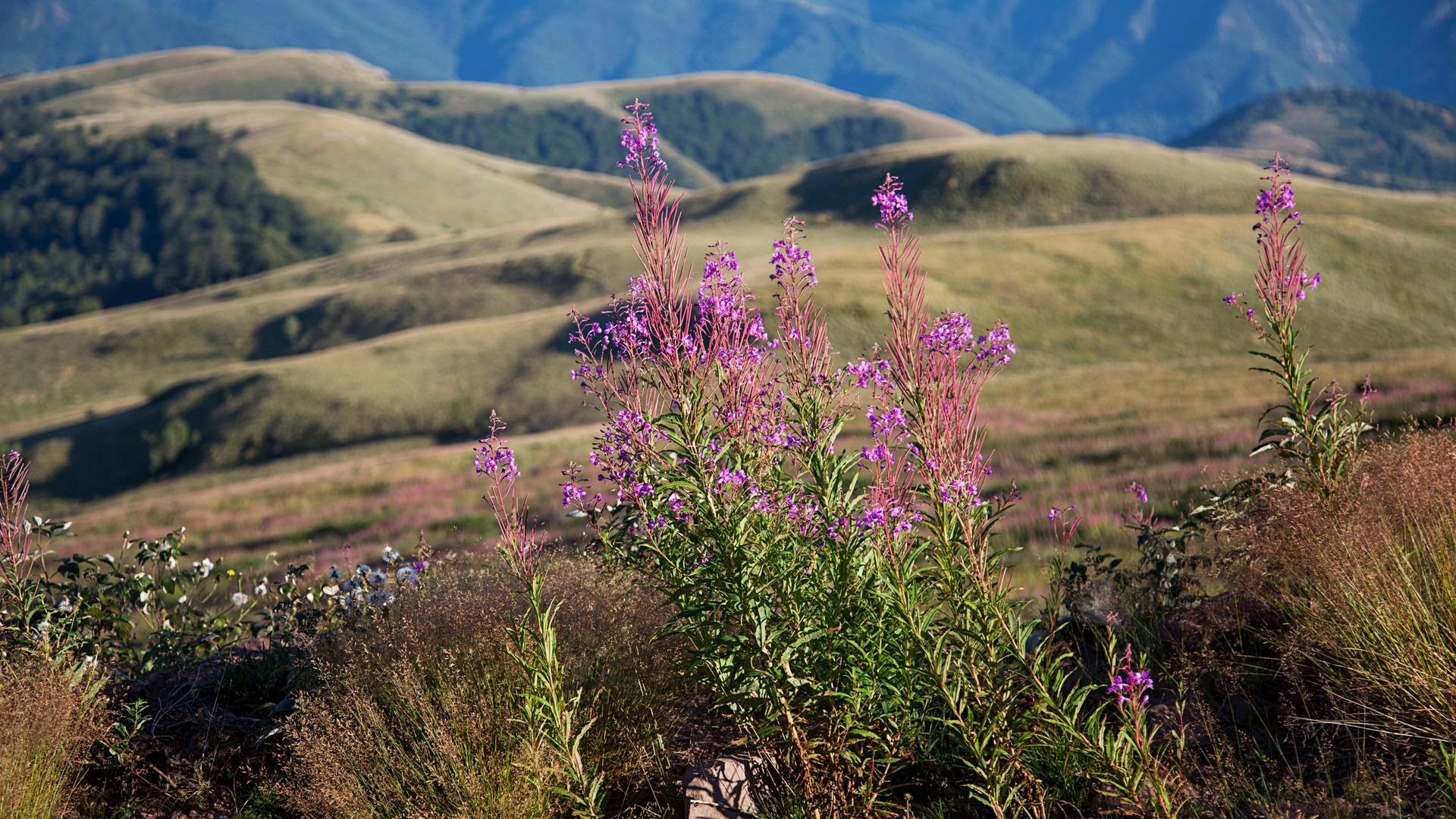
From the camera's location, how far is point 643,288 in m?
4.45

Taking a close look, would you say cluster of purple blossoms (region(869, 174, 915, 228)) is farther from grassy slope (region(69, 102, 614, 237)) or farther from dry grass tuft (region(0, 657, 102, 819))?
grassy slope (region(69, 102, 614, 237))

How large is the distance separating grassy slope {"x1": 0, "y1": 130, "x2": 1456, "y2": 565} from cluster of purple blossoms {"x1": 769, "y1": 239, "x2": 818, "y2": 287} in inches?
216

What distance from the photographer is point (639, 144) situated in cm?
445

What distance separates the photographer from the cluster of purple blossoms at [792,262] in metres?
4.46

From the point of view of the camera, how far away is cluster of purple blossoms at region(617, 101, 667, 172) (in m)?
4.36

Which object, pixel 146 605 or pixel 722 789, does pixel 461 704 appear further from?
pixel 146 605

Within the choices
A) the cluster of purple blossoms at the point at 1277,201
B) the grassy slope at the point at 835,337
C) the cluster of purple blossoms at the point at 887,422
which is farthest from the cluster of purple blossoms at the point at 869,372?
the grassy slope at the point at 835,337

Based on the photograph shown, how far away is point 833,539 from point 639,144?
200 cm

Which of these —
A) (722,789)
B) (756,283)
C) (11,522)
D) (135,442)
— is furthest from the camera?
(135,442)

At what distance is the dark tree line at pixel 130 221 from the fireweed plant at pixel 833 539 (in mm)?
144573

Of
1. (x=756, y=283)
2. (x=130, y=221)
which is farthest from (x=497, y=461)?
(x=130, y=221)

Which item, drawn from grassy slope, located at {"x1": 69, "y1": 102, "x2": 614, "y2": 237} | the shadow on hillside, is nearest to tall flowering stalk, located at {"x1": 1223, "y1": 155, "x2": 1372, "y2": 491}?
the shadow on hillside

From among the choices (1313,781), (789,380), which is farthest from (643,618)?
(1313,781)

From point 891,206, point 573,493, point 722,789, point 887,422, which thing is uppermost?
point 891,206
